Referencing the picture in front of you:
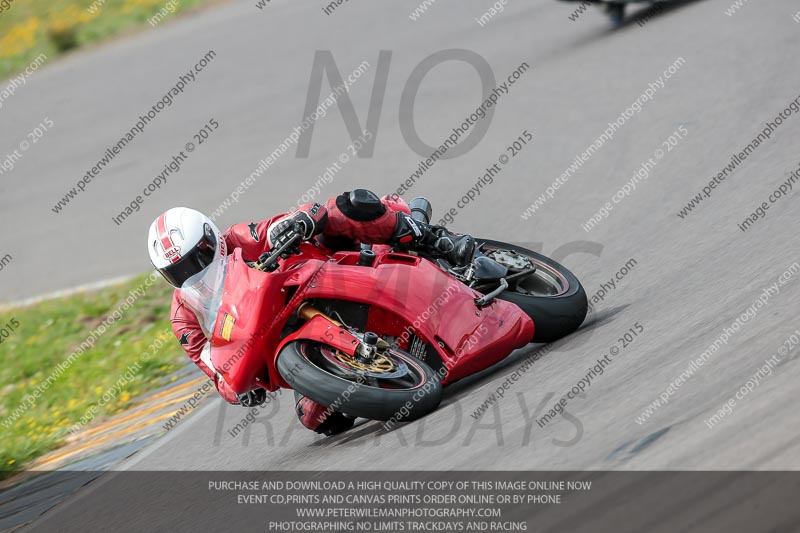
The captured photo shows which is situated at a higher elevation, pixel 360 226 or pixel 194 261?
pixel 360 226

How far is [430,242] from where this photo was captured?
660cm

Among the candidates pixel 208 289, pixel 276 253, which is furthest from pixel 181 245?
pixel 276 253

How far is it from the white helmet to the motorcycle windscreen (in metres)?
0.03

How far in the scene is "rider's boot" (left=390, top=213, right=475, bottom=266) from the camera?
643 centimetres

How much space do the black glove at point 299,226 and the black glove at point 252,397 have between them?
90 cm

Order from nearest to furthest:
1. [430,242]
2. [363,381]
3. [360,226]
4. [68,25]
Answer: [363,381]
[360,226]
[430,242]
[68,25]

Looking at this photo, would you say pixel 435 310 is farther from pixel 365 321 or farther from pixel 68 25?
pixel 68 25

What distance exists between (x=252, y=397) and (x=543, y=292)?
2000 mm

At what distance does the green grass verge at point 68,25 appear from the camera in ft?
77.0

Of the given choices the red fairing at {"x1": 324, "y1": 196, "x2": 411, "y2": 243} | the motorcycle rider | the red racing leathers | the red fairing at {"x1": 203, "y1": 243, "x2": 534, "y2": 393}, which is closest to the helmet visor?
the motorcycle rider

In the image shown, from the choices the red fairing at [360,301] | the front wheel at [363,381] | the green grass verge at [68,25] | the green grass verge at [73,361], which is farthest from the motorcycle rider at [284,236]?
the green grass verge at [68,25]
